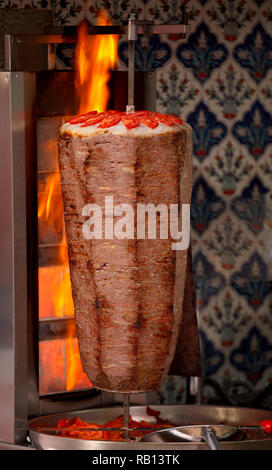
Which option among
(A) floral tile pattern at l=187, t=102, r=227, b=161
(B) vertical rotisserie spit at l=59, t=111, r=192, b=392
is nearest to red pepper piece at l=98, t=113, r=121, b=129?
(B) vertical rotisserie spit at l=59, t=111, r=192, b=392

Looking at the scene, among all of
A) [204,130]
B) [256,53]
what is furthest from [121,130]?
[256,53]

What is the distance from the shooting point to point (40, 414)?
2041 mm

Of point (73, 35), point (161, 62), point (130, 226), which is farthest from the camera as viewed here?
point (161, 62)

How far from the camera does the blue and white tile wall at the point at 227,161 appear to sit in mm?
3439

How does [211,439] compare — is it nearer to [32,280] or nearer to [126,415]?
[126,415]

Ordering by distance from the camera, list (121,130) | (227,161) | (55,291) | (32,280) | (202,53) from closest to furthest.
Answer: (121,130)
(32,280)
(55,291)
(202,53)
(227,161)

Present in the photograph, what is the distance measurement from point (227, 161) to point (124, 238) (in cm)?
192

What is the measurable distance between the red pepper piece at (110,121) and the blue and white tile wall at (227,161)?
1639mm

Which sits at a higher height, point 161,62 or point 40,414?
point 161,62

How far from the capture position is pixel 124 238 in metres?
1.72

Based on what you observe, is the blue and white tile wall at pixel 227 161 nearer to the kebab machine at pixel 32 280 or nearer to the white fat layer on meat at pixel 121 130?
the kebab machine at pixel 32 280

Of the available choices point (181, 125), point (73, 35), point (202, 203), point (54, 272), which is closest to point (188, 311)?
point (54, 272)
